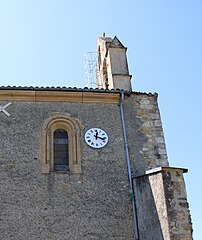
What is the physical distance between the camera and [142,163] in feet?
40.9

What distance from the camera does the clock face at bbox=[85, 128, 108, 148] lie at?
492 inches

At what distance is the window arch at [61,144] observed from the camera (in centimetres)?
1211

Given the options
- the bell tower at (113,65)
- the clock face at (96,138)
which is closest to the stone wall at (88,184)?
the clock face at (96,138)

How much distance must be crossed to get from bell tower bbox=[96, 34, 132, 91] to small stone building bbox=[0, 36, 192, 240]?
1.20m

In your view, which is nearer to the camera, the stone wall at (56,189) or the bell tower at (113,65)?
the stone wall at (56,189)

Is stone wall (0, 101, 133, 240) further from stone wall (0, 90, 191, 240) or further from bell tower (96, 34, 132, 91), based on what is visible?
bell tower (96, 34, 132, 91)

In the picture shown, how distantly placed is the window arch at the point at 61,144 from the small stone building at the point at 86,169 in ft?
0.09

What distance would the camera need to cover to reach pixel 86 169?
1203 cm

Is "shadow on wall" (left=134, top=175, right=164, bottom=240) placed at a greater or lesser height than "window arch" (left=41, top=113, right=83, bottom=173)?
lesser

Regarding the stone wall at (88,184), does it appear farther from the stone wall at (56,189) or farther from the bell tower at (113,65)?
the bell tower at (113,65)

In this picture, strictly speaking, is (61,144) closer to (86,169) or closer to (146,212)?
(86,169)

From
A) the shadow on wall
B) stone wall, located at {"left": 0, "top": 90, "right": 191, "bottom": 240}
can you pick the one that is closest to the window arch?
stone wall, located at {"left": 0, "top": 90, "right": 191, "bottom": 240}

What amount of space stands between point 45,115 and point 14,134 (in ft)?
3.60

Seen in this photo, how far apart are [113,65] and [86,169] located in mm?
4759
